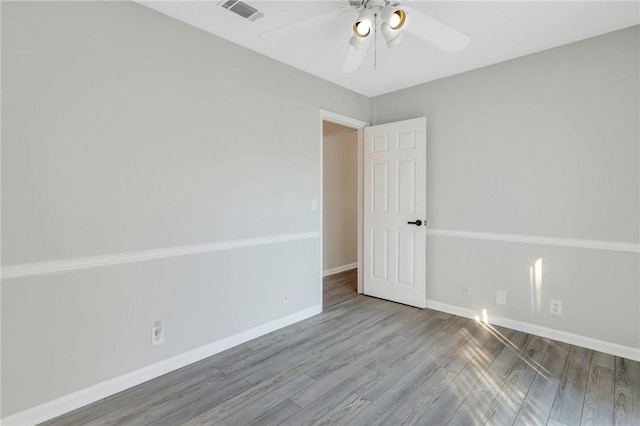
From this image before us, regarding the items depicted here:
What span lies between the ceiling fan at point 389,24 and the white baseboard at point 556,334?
2.51 meters

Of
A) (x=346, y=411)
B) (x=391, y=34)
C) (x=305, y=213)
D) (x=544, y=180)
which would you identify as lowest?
(x=346, y=411)

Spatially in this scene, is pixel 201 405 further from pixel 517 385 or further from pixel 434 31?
pixel 434 31

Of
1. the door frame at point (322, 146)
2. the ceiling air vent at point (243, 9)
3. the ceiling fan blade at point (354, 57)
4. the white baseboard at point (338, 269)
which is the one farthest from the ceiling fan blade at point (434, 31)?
the white baseboard at point (338, 269)

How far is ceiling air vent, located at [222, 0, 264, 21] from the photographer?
204 centimetres

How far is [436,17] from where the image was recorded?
2195 millimetres

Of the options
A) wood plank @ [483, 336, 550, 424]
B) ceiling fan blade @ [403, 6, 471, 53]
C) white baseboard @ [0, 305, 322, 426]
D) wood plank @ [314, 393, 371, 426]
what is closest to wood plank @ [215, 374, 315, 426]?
wood plank @ [314, 393, 371, 426]

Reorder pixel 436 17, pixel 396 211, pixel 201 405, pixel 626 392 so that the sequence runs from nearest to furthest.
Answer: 1. pixel 201 405
2. pixel 626 392
3. pixel 436 17
4. pixel 396 211

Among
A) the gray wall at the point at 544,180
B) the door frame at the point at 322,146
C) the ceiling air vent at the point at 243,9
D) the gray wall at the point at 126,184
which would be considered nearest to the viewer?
the gray wall at the point at 126,184

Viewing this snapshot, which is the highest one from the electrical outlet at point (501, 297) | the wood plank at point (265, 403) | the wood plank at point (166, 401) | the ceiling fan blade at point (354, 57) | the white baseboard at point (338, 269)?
the ceiling fan blade at point (354, 57)

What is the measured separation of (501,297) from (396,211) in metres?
1.35

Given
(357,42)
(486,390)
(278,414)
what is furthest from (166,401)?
(357,42)

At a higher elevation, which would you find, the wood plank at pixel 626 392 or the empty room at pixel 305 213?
Result: the empty room at pixel 305 213

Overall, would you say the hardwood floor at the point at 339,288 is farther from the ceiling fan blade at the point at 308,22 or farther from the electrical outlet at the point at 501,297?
the ceiling fan blade at the point at 308,22

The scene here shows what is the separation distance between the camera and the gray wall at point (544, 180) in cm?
240
